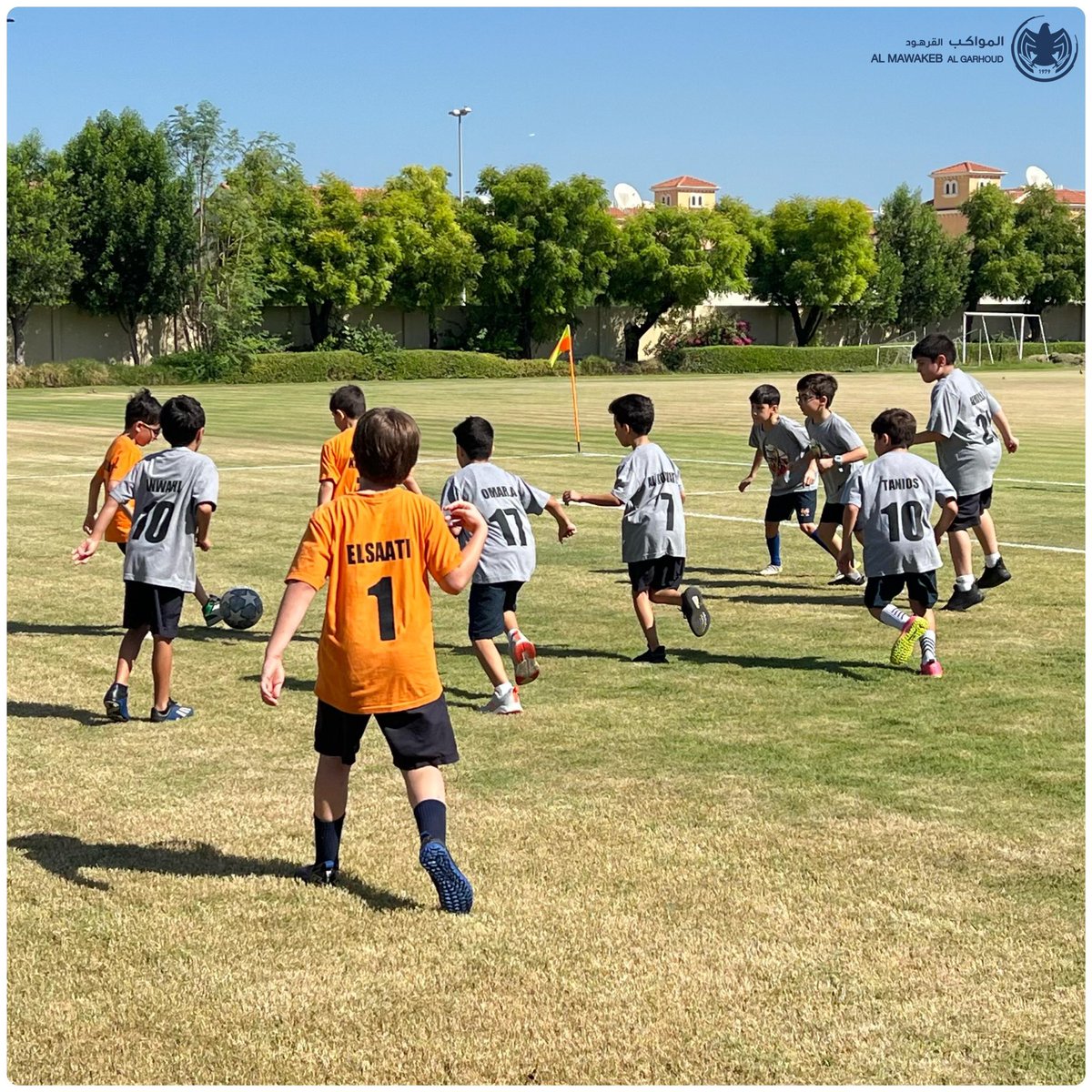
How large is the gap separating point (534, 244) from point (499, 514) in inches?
2731

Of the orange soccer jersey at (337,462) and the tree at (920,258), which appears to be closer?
the orange soccer jersey at (337,462)

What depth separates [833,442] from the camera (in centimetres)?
1291

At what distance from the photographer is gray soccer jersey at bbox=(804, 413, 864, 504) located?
1278 cm

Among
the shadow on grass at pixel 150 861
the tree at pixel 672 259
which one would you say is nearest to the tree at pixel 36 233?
the tree at pixel 672 259

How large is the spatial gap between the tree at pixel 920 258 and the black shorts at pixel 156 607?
283 feet

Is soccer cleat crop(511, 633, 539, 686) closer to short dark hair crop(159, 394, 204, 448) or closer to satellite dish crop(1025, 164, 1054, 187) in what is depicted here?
short dark hair crop(159, 394, 204, 448)

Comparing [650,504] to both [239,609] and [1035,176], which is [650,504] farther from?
[1035,176]

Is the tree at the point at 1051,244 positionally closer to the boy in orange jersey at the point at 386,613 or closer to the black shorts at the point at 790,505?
the black shorts at the point at 790,505

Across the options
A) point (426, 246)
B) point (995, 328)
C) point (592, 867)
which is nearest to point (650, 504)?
point (592, 867)

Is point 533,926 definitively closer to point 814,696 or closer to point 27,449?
point 814,696

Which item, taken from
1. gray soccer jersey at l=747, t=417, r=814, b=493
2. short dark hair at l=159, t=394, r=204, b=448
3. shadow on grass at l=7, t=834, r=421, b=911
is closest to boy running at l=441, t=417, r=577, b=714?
short dark hair at l=159, t=394, r=204, b=448

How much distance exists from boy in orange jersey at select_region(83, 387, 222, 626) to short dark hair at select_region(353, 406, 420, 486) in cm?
426

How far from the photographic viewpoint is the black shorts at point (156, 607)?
27.2 ft

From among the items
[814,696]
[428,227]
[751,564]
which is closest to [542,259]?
[428,227]
